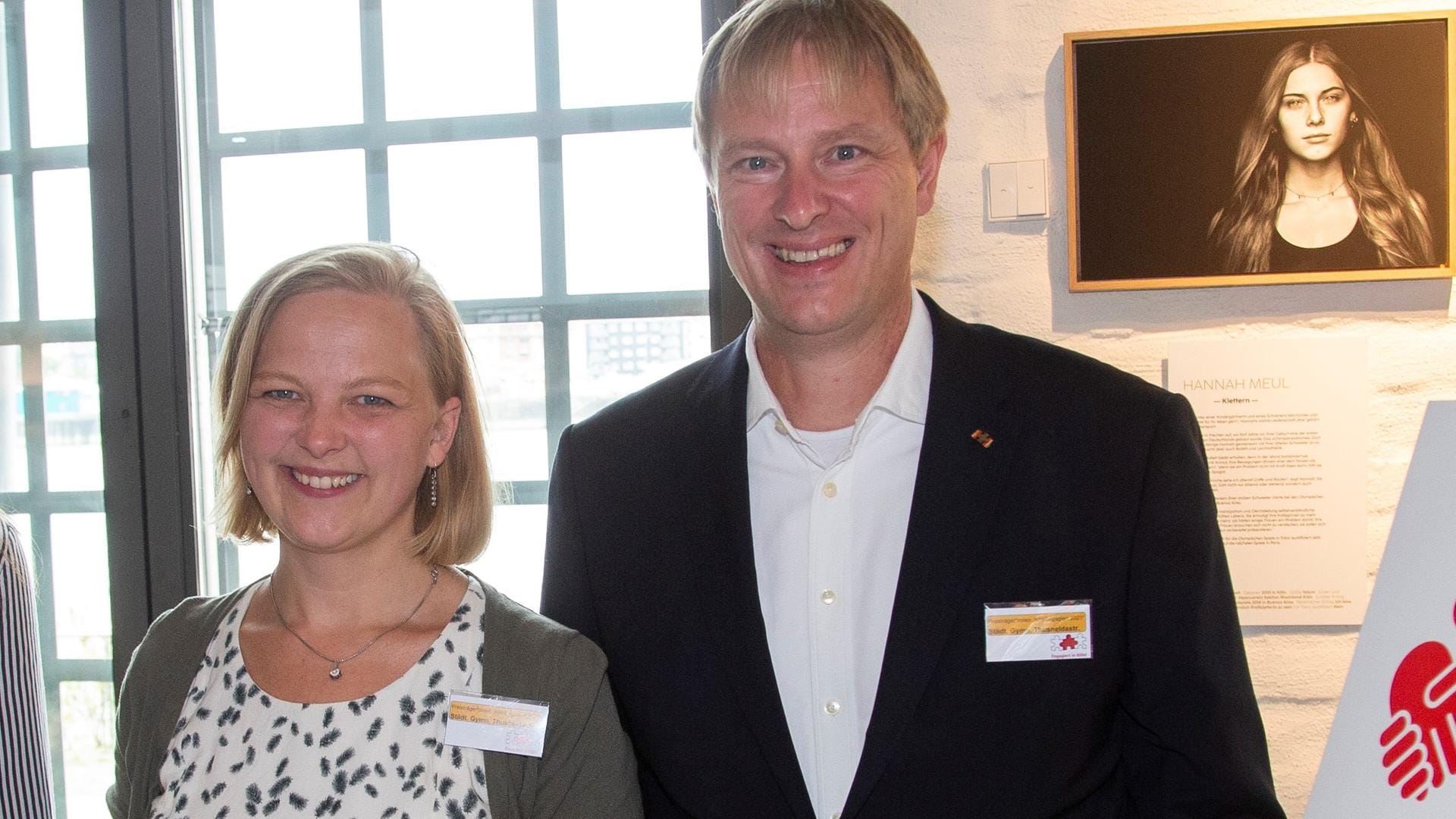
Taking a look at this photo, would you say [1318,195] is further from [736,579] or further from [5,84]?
[5,84]

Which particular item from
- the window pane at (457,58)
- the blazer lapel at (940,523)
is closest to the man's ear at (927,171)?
the blazer lapel at (940,523)

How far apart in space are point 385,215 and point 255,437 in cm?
137

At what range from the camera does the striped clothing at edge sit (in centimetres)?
146

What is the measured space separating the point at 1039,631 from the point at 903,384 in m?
0.37

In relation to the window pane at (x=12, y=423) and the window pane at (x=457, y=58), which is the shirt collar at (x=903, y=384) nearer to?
the window pane at (x=457, y=58)

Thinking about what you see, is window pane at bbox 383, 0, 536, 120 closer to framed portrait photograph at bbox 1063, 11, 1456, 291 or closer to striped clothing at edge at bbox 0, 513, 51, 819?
framed portrait photograph at bbox 1063, 11, 1456, 291

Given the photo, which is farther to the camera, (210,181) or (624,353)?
(210,181)

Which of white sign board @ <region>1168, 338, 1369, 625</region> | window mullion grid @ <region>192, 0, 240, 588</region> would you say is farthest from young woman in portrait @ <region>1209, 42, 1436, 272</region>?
window mullion grid @ <region>192, 0, 240, 588</region>

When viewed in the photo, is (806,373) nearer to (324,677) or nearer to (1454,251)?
(324,677)

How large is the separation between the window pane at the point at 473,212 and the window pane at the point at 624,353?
0.61ft

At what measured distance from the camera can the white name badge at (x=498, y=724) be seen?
1.43 metres

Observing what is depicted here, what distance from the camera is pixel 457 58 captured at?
2707 mm

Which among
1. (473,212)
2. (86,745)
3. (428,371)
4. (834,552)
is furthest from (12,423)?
(834,552)

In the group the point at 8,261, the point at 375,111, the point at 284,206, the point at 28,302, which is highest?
the point at 375,111
